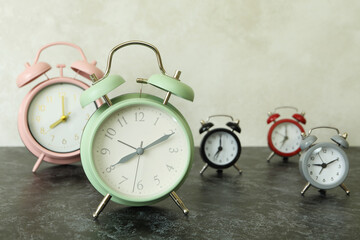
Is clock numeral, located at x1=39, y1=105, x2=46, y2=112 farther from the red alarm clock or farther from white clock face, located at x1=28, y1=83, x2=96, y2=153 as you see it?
the red alarm clock

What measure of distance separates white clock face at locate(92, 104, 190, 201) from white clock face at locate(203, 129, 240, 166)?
537 millimetres

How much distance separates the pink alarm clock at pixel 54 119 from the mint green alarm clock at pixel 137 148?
23.2 inches

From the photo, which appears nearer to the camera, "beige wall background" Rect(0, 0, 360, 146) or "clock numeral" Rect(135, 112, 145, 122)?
"clock numeral" Rect(135, 112, 145, 122)

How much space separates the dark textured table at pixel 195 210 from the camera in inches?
38.0

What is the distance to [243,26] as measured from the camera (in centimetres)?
220

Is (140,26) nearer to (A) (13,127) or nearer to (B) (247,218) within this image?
(A) (13,127)

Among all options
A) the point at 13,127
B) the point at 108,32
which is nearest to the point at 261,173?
the point at 108,32

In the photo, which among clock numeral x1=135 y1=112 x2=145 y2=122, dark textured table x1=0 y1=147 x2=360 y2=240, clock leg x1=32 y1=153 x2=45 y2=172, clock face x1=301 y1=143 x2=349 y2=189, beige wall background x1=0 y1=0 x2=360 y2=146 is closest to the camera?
dark textured table x1=0 y1=147 x2=360 y2=240

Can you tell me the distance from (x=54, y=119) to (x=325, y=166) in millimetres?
1051

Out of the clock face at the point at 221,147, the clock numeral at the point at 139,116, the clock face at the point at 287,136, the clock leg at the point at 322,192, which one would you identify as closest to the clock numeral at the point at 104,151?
the clock numeral at the point at 139,116

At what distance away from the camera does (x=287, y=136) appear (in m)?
1.90

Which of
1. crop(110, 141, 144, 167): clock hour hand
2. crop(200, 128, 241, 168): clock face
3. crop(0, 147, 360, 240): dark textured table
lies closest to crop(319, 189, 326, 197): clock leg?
crop(0, 147, 360, 240): dark textured table

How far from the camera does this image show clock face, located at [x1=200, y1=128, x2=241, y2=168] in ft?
5.28

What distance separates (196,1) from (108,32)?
1.62 ft
